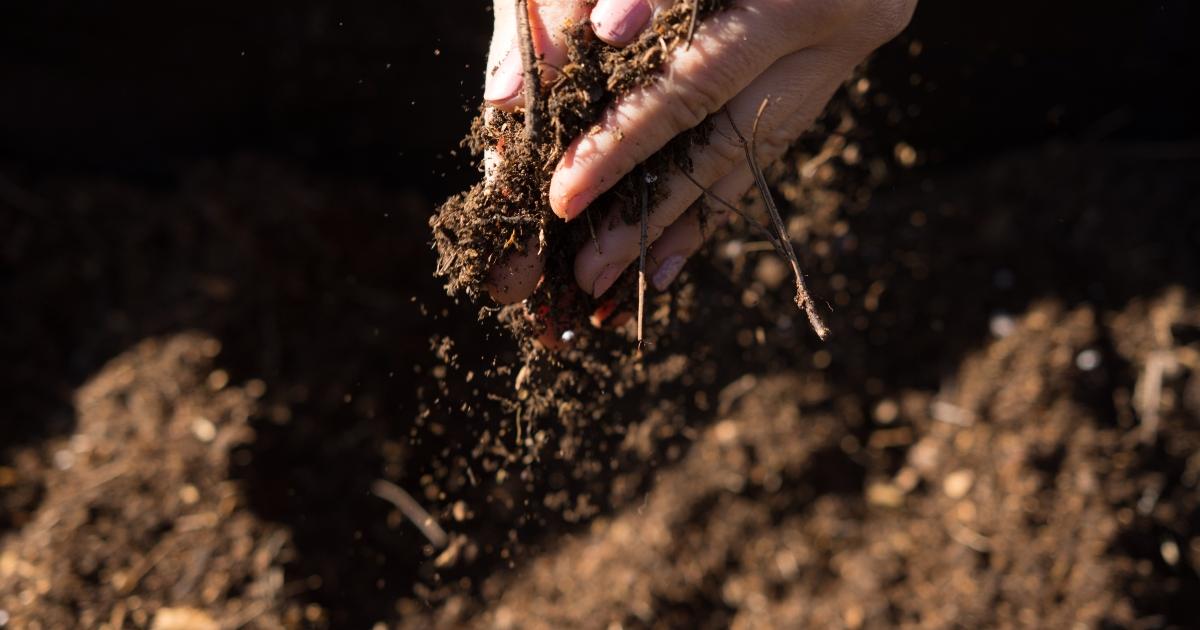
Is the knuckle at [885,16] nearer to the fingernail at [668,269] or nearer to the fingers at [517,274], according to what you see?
the fingernail at [668,269]

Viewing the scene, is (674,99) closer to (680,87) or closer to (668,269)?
(680,87)

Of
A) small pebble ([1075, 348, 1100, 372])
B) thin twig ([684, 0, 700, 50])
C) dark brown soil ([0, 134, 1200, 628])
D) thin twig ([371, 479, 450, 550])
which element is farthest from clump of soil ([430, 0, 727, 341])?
small pebble ([1075, 348, 1100, 372])

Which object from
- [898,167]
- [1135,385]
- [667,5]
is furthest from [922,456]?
[667,5]

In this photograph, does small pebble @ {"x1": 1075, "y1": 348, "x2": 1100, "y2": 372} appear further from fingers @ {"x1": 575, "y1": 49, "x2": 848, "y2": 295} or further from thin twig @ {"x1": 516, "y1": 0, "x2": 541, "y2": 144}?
thin twig @ {"x1": 516, "y1": 0, "x2": 541, "y2": 144}

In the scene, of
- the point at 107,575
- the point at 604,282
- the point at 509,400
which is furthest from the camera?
the point at 107,575

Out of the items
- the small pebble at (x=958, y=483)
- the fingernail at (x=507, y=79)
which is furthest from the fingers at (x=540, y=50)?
the small pebble at (x=958, y=483)

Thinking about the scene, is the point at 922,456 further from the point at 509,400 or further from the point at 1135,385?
the point at 509,400

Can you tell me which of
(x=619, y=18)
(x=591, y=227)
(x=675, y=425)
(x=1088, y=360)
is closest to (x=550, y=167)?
(x=591, y=227)
